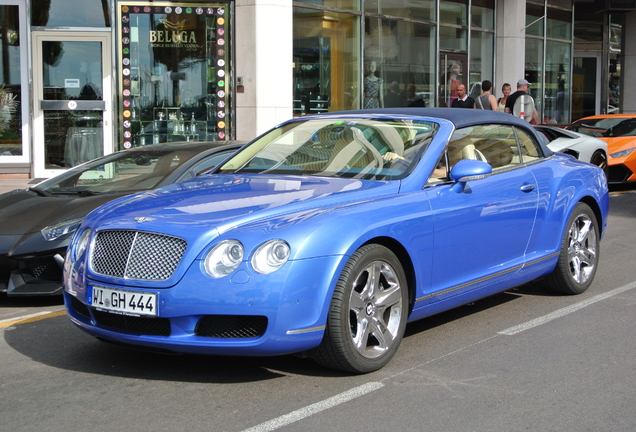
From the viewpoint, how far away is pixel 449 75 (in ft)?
70.8

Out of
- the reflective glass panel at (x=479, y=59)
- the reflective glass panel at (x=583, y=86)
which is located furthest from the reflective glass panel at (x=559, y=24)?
the reflective glass panel at (x=479, y=59)

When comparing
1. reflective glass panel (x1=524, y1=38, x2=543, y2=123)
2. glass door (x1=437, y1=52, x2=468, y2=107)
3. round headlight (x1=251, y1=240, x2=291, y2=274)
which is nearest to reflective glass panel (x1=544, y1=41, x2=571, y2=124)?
reflective glass panel (x1=524, y1=38, x2=543, y2=123)

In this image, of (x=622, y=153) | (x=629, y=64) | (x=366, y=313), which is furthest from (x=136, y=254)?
(x=629, y=64)

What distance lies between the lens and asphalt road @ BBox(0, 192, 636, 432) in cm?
397

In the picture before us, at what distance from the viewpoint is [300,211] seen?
4.52m

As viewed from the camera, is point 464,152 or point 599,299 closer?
point 464,152

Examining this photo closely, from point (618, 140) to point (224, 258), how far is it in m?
13.3

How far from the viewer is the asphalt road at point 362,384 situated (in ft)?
13.0

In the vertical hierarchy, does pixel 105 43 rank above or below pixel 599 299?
above

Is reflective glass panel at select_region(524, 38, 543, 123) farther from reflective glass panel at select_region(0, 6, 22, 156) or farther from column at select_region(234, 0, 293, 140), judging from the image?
reflective glass panel at select_region(0, 6, 22, 156)

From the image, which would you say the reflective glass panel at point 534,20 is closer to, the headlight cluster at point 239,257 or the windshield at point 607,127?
the windshield at point 607,127

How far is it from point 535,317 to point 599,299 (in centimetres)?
89

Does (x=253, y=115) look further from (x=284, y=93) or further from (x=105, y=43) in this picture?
(x=105, y=43)

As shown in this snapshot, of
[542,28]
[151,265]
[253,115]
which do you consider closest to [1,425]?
[151,265]
